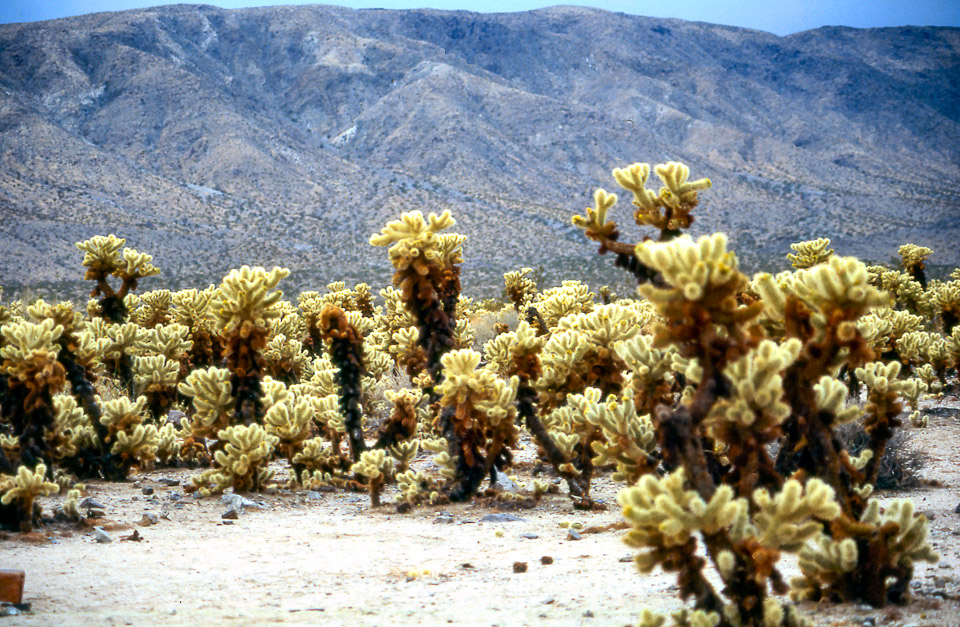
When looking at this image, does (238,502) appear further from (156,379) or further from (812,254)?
(812,254)

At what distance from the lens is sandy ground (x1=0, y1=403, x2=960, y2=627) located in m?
3.81

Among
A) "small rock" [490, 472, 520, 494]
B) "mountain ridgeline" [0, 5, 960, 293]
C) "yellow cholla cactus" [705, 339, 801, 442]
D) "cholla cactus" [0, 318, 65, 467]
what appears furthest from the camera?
"mountain ridgeline" [0, 5, 960, 293]

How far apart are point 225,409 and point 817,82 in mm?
105163

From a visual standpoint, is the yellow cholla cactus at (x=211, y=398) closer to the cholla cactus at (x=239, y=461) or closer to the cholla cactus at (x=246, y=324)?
the cholla cactus at (x=246, y=324)

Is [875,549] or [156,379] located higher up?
[156,379]

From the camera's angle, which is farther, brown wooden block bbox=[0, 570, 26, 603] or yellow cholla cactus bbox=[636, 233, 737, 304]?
brown wooden block bbox=[0, 570, 26, 603]

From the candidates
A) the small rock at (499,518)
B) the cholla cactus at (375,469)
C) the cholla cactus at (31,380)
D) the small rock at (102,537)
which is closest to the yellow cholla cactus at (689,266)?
the small rock at (499,518)

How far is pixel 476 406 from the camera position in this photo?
613 cm

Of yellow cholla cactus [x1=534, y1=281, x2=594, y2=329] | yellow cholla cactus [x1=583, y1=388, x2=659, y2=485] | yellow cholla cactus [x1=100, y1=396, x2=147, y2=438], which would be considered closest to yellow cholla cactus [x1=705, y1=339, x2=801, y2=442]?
yellow cholla cactus [x1=583, y1=388, x2=659, y2=485]

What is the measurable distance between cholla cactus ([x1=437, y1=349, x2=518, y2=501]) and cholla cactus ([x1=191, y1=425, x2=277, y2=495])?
1.67 metres

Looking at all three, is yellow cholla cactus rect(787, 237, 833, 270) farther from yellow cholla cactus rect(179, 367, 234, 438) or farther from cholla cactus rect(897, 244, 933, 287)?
cholla cactus rect(897, 244, 933, 287)

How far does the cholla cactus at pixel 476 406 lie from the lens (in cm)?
615

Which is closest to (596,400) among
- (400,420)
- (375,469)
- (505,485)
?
(505,485)

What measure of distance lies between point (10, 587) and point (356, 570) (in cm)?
180
